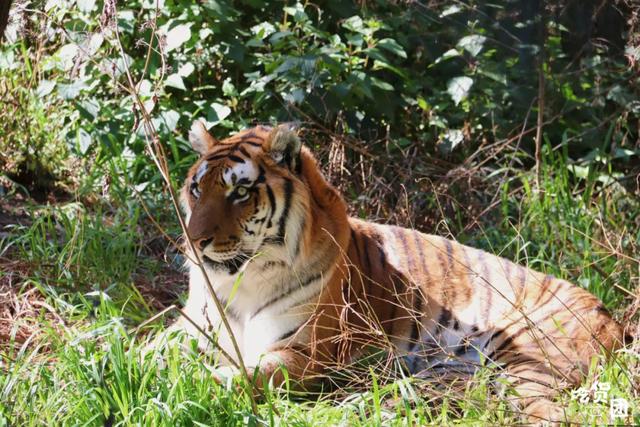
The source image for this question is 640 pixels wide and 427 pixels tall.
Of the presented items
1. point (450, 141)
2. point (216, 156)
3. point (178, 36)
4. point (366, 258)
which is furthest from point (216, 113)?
point (366, 258)

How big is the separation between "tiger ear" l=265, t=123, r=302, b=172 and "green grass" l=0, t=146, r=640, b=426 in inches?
37.1

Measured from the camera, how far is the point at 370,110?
21.6 feet

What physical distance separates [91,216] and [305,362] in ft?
7.89

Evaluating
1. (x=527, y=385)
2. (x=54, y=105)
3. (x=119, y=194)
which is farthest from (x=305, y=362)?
(x=54, y=105)

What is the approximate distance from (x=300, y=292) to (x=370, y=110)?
252 centimetres

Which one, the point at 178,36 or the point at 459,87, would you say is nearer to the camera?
the point at 178,36

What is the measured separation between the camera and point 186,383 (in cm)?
363

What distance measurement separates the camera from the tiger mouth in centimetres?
421

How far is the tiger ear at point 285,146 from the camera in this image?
4.32 meters

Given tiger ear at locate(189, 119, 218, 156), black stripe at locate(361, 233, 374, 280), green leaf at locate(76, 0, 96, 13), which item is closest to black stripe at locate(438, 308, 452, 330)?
black stripe at locate(361, 233, 374, 280)

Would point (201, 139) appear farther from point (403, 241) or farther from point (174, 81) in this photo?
point (174, 81)

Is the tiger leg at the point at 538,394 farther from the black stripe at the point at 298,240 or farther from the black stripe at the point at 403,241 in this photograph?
the black stripe at the point at 298,240

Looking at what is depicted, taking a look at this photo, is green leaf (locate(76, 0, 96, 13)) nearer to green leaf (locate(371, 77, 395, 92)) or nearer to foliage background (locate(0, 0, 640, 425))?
foliage background (locate(0, 0, 640, 425))

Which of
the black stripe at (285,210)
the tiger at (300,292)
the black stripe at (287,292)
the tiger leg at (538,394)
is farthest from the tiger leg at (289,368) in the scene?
the tiger leg at (538,394)
